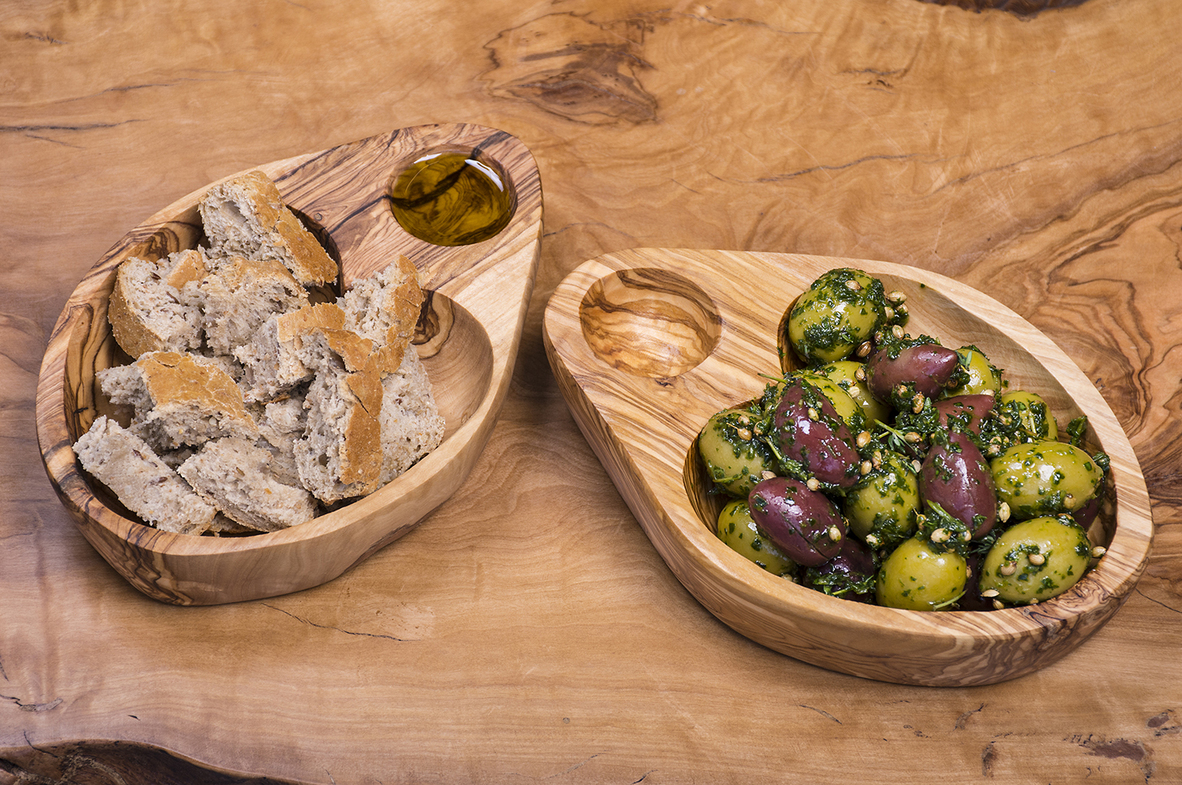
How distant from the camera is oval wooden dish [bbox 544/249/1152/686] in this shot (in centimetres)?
133

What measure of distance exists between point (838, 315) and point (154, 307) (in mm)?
1342

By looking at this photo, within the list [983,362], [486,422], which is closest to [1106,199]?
[983,362]

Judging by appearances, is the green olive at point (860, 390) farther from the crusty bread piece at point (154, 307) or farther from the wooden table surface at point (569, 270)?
the crusty bread piece at point (154, 307)

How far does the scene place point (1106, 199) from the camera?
2137mm

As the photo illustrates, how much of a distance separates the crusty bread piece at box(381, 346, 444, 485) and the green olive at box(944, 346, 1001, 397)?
996 mm

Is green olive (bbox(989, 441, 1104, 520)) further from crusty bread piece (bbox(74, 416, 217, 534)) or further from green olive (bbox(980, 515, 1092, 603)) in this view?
crusty bread piece (bbox(74, 416, 217, 534))

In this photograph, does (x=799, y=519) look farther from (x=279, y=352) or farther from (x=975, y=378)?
(x=279, y=352)

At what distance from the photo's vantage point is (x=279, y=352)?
1505mm

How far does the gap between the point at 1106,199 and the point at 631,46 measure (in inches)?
53.2

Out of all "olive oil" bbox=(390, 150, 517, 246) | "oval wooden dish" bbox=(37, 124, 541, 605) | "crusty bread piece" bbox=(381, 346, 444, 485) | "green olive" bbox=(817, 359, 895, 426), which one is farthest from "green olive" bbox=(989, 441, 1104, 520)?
"olive oil" bbox=(390, 150, 517, 246)

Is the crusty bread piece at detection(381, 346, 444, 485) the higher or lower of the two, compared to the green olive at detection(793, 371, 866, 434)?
lower

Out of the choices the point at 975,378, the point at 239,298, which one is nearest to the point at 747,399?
the point at 975,378

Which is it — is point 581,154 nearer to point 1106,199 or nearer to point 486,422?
point 486,422

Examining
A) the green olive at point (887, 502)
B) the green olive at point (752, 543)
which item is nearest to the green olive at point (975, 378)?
the green olive at point (887, 502)
